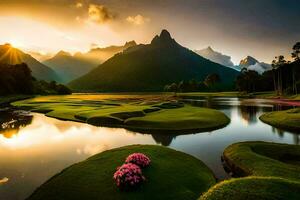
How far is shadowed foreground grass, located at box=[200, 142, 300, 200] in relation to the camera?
37.4 feet

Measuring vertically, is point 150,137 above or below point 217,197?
below

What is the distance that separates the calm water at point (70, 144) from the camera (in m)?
25.5

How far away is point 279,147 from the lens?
104 ft

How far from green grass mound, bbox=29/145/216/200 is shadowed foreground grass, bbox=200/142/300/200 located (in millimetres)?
4082

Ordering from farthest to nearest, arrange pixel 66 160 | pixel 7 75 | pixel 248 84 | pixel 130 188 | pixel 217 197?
pixel 248 84 → pixel 7 75 → pixel 66 160 → pixel 130 188 → pixel 217 197

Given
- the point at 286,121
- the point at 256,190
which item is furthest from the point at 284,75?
the point at 256,190

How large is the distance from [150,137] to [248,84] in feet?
560

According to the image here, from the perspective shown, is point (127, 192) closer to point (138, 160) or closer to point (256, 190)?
point (138, 160)

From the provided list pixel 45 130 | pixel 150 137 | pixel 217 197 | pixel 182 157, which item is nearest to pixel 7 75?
pixel 45 130

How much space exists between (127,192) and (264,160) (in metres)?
14.1

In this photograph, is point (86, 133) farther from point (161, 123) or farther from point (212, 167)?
point (212, 167)

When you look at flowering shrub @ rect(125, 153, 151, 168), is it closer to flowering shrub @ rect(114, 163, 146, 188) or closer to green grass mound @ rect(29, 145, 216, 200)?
green grass mound @ rect(29, 145, 216, 200)

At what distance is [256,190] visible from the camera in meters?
11.6

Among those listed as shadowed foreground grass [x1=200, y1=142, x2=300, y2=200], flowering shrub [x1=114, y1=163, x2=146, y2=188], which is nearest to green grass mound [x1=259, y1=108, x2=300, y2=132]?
shadowed foreground grass [x1=200, y1=142, x2=300, y2=200]
